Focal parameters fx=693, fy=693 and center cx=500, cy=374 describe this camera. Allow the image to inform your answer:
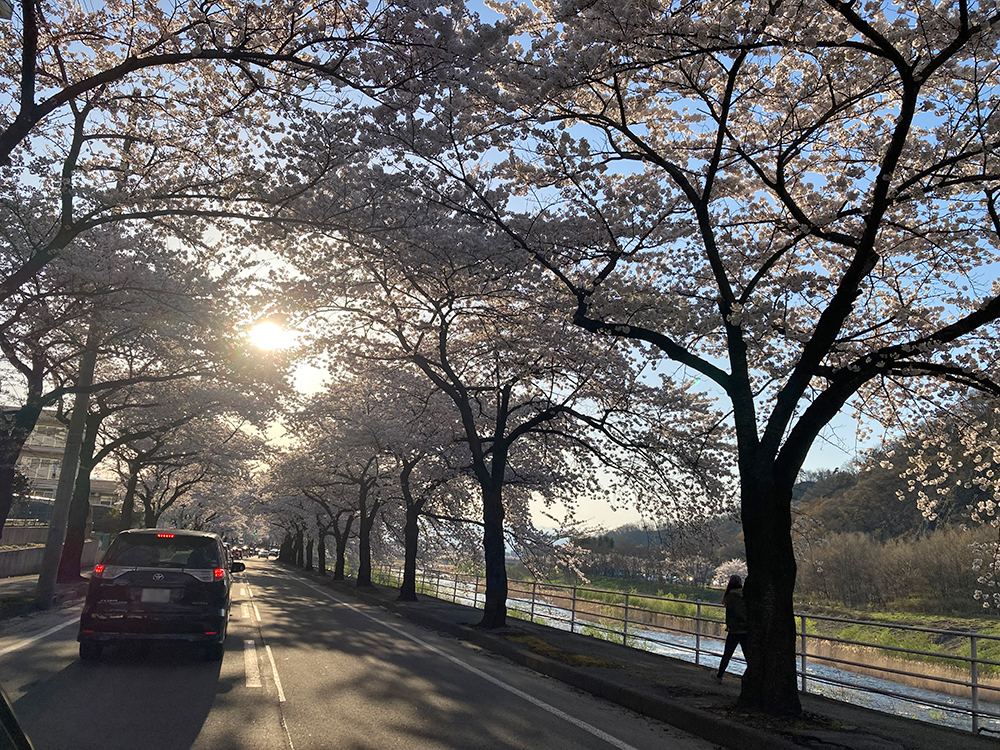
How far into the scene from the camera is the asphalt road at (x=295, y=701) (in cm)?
584

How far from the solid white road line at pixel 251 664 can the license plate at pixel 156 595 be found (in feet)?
4.60

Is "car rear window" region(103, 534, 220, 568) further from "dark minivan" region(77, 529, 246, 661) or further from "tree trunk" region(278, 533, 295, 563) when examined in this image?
"tree trunk" region(278, 533, 295, 563)

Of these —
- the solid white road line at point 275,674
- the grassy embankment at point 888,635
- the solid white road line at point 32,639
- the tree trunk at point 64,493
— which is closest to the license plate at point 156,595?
the solid white road line at point 275,674

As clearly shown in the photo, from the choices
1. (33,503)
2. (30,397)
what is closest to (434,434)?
(30,397)

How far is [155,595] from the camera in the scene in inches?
352

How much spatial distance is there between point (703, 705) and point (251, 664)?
5.94 meters

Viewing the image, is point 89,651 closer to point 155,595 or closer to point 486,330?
point 155,595

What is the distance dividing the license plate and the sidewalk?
5.62 meters

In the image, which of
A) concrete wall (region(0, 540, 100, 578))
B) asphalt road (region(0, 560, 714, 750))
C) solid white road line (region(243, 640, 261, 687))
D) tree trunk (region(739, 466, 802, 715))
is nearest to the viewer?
asphalt road (region(0, 560, 714, 750))

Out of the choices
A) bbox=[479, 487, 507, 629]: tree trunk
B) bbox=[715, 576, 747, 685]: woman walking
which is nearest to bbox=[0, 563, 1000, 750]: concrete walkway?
bbox=[715, 576, 747, 685]: woman walking

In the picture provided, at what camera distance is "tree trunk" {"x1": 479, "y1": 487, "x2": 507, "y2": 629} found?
1592 centimetres

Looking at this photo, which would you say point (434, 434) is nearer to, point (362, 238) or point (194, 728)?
point (362, 238)

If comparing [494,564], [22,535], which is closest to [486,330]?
[494,564]

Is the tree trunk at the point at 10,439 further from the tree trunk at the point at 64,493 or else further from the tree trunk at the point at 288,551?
the tree trunk at the point at 288,551
